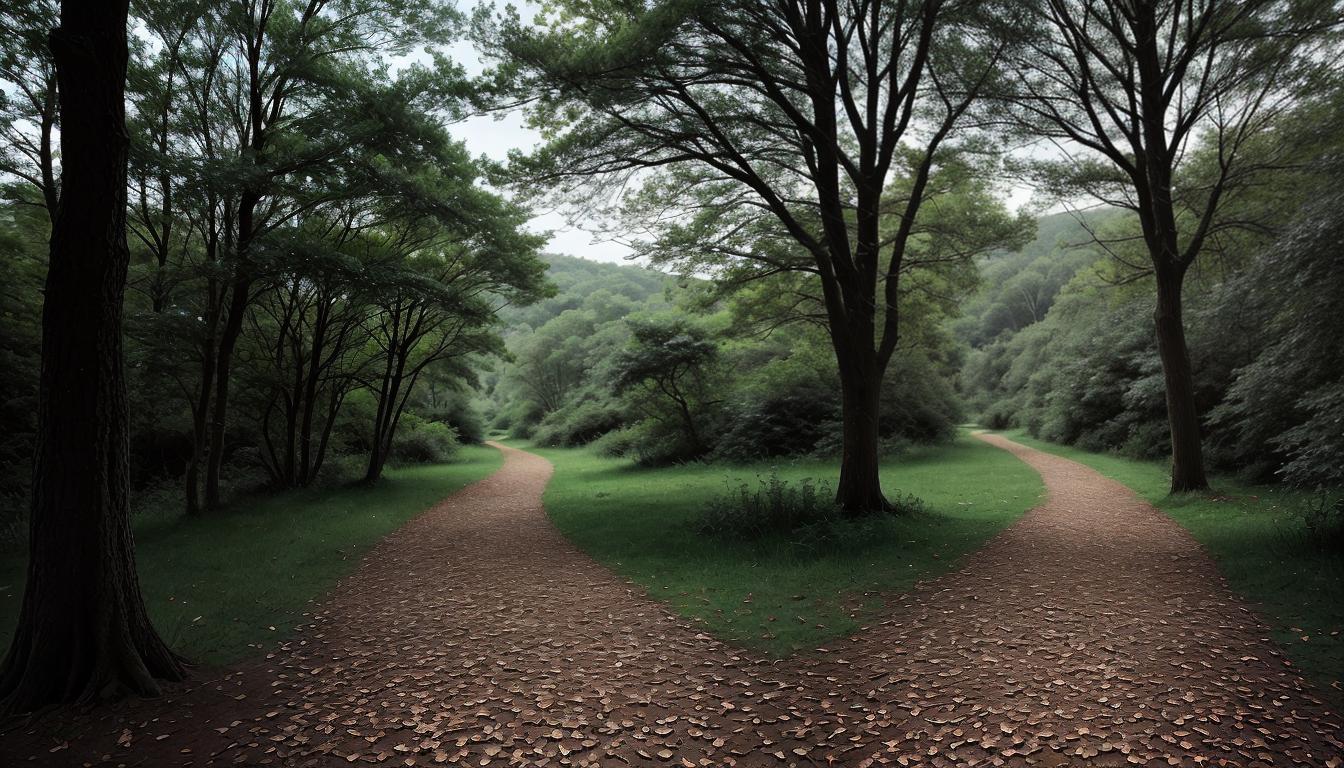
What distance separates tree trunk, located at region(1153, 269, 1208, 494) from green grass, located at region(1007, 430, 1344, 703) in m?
0.46

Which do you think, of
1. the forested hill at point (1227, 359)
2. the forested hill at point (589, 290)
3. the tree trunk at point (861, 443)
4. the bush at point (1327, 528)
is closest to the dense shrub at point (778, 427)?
the forested hill at point (1227, 359)

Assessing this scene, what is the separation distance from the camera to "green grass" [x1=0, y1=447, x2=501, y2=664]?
5.50 metres

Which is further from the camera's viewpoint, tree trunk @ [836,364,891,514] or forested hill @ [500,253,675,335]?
forested hill @ [500,253,675,335]

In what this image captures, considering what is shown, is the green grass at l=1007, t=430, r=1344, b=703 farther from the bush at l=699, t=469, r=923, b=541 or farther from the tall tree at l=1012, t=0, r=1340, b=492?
the bush at l=699, t=469, r=923, b=541

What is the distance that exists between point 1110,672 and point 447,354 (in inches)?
659

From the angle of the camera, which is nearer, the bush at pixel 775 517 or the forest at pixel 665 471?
the forest at pixel 665 471

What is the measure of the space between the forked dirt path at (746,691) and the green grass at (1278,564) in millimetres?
205

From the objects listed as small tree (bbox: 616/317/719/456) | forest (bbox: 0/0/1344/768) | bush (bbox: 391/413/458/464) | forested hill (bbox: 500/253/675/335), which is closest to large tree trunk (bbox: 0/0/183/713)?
forest (bbox: 0/0/1344/768)

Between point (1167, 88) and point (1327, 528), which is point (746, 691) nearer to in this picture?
→ point (1327, 528)

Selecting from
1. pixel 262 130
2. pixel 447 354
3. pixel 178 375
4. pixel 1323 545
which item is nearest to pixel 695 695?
pixel 1323 545

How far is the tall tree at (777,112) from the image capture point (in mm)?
7918

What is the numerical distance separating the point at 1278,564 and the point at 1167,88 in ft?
27.8

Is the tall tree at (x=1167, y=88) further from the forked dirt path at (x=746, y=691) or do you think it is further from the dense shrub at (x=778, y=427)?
the dense shrub at (x=778, y=427)

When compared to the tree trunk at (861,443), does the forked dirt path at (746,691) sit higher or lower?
lower
